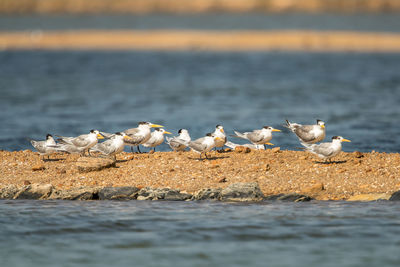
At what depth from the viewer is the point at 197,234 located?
11203 mm

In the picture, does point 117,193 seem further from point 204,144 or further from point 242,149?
point 242,149

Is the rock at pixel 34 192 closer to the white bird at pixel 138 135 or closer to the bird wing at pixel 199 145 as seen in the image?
the white bird at pixel 138 135

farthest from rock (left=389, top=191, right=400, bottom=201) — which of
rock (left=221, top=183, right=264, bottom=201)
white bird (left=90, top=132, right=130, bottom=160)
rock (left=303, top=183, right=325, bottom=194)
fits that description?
white bird (left=90, top=132, right=130, bottom=160)

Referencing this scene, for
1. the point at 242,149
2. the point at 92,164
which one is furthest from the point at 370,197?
the point at 92,164

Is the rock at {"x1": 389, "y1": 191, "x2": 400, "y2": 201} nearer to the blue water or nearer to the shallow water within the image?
the blue water

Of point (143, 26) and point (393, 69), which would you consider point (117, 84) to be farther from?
point (143, 26)

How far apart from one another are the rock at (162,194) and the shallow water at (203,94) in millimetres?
7014

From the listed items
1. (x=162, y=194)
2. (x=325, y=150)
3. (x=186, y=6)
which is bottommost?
(x=162, y=194)

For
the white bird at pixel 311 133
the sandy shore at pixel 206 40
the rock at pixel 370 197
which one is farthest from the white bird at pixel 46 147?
the sandy shore at pixel 206 40

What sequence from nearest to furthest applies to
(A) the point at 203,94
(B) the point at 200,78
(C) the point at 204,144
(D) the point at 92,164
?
(D) the point at 92,164 < (C) the point at 204,144 < (A) the point at 203,94 < (B) the point at 200,78

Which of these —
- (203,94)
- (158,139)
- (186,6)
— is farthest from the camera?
(186,6)

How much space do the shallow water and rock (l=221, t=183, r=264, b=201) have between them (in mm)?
7463

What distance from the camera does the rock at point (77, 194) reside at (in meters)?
13.3

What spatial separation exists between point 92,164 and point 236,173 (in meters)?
3.04
